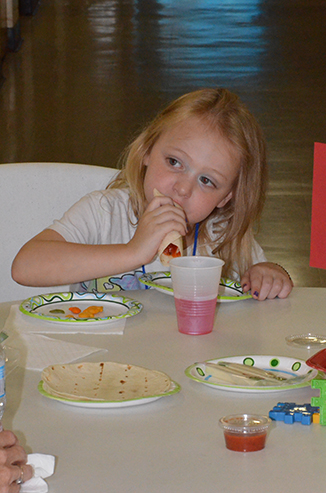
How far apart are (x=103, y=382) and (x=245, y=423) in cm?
27

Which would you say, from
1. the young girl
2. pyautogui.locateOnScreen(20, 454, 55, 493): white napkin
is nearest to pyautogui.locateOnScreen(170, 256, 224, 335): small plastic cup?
the young girl

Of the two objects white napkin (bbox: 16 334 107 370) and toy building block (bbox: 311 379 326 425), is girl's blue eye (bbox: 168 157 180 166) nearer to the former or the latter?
white napkin (bbox: 16 334 107 370)

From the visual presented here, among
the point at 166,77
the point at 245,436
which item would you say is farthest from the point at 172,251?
the point at 166,77

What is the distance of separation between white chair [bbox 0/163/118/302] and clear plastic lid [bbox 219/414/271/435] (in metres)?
1.21

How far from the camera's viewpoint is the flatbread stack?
3.45ft

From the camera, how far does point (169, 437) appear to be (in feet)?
3.05

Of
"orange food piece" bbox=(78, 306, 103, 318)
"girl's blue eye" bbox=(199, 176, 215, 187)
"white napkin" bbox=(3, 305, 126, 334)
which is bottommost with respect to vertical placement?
"orange food piece" bbox=(78, 306, 103, 318)

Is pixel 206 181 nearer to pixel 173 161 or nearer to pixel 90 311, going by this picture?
pixel 173 161

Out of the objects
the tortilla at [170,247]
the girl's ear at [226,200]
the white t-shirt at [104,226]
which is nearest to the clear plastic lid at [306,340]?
the tortilla at [170,247]

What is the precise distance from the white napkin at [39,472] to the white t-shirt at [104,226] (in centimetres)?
106

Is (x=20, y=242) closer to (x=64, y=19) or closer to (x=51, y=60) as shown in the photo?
(x=51, y=60)

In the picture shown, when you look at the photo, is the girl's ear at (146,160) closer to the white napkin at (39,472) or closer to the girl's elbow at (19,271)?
the girl's elbow at (19,271)

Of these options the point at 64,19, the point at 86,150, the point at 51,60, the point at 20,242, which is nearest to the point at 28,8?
the point at 64,19

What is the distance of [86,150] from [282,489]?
5.23m
